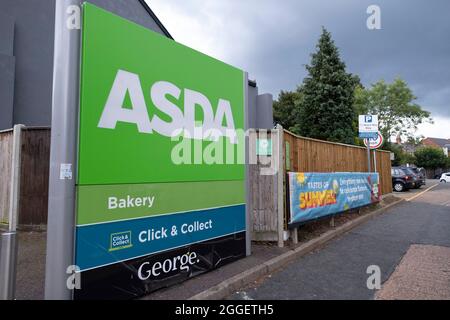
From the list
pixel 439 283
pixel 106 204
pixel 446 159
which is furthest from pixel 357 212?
pixel 446 159

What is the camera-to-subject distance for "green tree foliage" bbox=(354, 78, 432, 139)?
47.7m

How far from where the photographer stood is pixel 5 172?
760 centimetres

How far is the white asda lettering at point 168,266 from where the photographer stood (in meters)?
3.96

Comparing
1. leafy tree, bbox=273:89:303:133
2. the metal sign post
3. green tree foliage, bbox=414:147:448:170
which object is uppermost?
leafy tree, bbox=273:89:303:133

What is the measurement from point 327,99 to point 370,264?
2068cm

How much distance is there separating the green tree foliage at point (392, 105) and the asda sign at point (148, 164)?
46.8 metres

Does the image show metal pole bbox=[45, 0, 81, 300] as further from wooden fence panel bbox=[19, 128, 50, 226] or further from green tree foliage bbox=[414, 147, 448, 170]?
green tree foliage bbox=[414, 147, 448, 170]

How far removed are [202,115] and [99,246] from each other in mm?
2335

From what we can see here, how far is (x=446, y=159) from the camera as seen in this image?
2498 inches

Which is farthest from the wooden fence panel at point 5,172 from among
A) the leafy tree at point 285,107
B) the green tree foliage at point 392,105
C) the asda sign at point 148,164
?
the green tree foliage at point 392,105

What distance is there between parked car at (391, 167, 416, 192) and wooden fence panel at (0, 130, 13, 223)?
21696mm

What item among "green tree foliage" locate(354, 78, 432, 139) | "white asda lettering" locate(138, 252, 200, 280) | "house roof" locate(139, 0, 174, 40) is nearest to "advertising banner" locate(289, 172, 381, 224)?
"white asda lettering" locate(138, 252, 200, 280)

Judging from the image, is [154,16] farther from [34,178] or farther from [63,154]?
[63,154]
